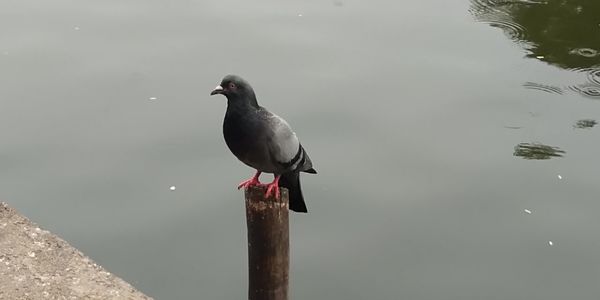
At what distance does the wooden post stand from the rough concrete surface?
0.81 m

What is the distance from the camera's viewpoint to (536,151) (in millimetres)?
6254

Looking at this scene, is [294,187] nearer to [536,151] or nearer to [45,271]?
[45,271]

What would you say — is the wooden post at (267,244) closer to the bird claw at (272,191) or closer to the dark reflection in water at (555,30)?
the bird claw at (272,191)

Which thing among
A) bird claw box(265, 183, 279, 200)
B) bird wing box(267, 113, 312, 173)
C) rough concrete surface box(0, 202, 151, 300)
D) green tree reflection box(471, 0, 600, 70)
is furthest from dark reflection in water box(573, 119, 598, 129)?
rough concrete surface box(0, 202, 151, 300)

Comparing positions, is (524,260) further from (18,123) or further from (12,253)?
(18,123)

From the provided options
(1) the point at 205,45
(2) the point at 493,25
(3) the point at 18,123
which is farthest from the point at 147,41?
(2) the point at 493,25

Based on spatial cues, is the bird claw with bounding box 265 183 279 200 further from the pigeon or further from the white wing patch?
the white wing patch

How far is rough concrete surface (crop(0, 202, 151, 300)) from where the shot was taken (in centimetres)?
416

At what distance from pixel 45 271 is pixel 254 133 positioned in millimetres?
1513

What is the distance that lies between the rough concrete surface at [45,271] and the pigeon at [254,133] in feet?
3.47

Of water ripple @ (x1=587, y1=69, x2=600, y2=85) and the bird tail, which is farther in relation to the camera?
water ripple @ (x1=587, y1=69, x2=600, y2=85)

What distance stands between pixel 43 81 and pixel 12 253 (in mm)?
2933

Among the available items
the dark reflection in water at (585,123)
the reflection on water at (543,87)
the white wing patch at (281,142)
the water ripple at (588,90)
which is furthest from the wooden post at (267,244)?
the water ripple at (588,90)

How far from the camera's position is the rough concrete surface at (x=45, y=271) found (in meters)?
4.16
